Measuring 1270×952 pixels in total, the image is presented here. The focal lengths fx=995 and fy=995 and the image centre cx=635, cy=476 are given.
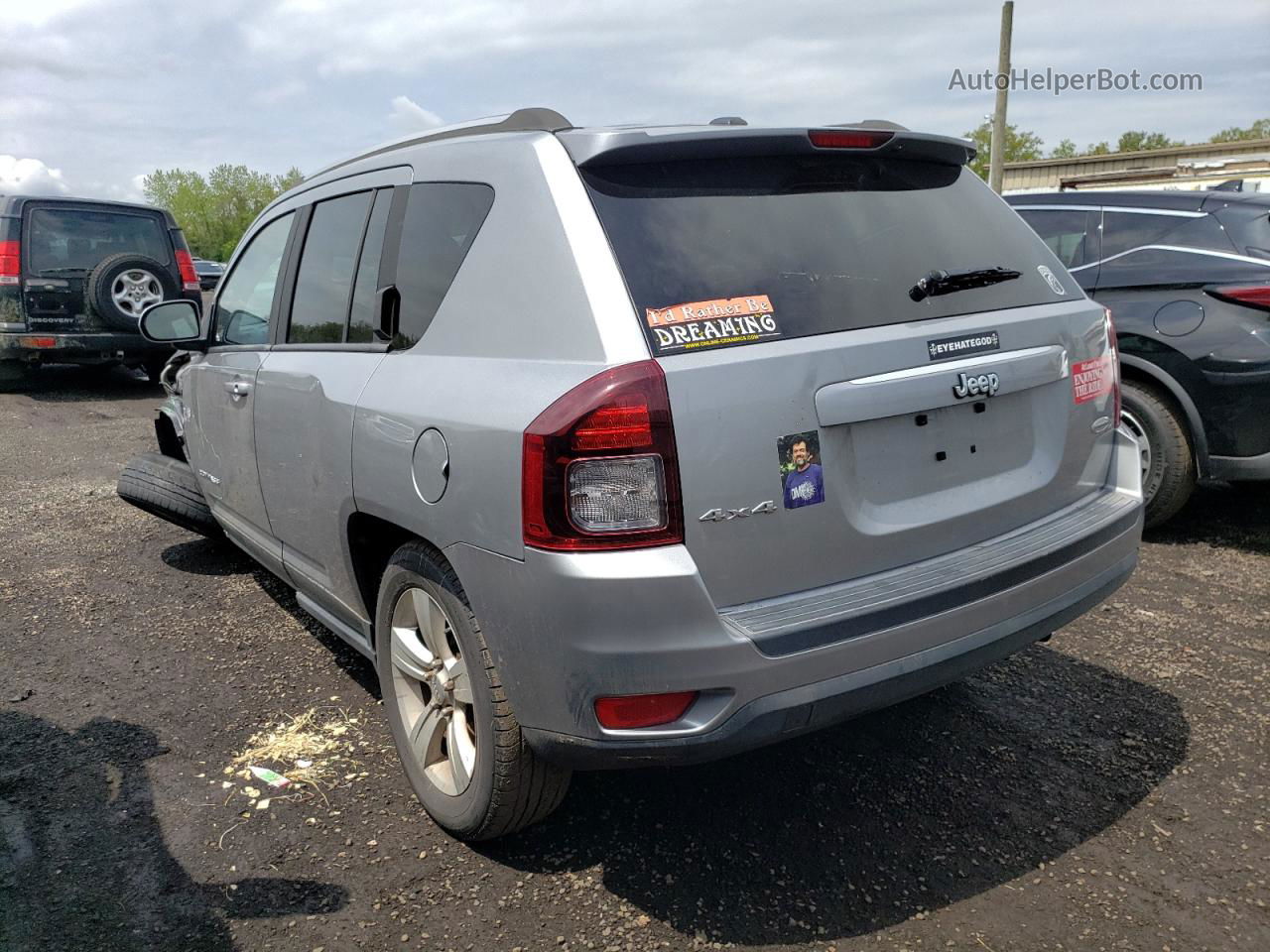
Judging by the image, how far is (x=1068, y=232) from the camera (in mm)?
5734

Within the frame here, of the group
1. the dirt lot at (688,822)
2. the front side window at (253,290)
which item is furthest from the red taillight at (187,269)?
the dirt lot at (688,822)

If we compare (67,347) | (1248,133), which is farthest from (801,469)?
(1248,133)

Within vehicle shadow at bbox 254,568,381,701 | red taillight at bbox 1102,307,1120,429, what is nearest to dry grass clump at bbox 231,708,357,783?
vehicle shadow at bbox 254,568,381,701

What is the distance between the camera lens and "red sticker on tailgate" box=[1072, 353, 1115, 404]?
8.86 ft

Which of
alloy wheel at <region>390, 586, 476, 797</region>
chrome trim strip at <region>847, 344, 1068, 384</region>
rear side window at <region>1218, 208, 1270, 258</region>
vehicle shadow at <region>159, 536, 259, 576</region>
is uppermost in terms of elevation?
rear side window at <region>1218, 208, 1270, 258</region>

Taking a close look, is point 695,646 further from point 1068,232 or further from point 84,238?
point 84,238

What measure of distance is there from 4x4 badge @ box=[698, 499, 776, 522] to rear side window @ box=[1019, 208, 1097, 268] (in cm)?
410

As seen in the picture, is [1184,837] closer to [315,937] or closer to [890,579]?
[890,579]

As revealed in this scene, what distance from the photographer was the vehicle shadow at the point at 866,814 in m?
2.44

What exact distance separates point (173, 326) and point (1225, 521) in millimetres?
5507

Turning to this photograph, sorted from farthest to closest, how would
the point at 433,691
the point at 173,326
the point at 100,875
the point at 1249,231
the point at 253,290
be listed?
1. the point at 1249,231
2. the point at 173,326
3. the point at 253,290
4. the point at 433,691
5. the point at 100,875

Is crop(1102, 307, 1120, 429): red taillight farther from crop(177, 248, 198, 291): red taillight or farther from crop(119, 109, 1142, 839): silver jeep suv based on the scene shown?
crop(177, 248, 198, 291): red taillight

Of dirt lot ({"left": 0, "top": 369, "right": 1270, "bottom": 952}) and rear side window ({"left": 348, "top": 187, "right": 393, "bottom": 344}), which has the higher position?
rear side window ({"left": 348, "top": 187, "right": 393, "bottom": 344})

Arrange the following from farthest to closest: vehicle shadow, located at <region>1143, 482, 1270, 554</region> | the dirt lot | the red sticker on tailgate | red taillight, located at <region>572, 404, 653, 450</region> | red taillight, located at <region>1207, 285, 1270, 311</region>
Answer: vehicle shadow, located at <region>1143, 482, 1270, 554</region>, red taillight, located at <region>1207, 285, 1270, 311</region>, the red sticker on tailgate, the dirt lot, red taillight, located at <region>572, 404, 653, 450</region>
